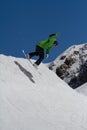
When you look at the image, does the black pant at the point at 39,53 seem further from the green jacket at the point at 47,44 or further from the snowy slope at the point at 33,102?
the snowy slope at the point at 33,102

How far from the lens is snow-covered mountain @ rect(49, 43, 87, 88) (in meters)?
69.7

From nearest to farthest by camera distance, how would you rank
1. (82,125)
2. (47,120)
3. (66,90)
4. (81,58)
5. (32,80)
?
1. (47,120)
2. (82,125)
3. (32,80)
4. (66,90)
5. (81,58)

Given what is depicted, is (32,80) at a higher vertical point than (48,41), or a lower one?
lower

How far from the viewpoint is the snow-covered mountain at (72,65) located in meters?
69.7

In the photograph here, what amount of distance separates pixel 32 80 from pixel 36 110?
3.50 m

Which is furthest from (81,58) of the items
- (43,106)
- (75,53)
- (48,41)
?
(43,106)

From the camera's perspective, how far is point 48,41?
59.7 ft

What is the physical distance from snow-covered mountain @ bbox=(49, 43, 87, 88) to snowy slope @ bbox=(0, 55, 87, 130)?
5013 cm

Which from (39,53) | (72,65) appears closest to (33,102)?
(39,53)

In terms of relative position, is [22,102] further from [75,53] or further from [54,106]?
[75,53]

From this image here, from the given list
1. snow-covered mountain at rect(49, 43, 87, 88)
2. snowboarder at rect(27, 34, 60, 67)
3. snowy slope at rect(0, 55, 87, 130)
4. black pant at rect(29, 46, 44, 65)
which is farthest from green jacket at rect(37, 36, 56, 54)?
snow-covered mountain at rect(49, 43, 87, 88)

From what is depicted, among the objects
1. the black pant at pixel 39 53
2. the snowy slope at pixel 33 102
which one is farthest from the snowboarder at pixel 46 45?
the snowy slope at pixel 33 102

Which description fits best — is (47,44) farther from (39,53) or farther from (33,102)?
(33,102)

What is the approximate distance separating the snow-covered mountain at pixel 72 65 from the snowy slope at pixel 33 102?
164ft
